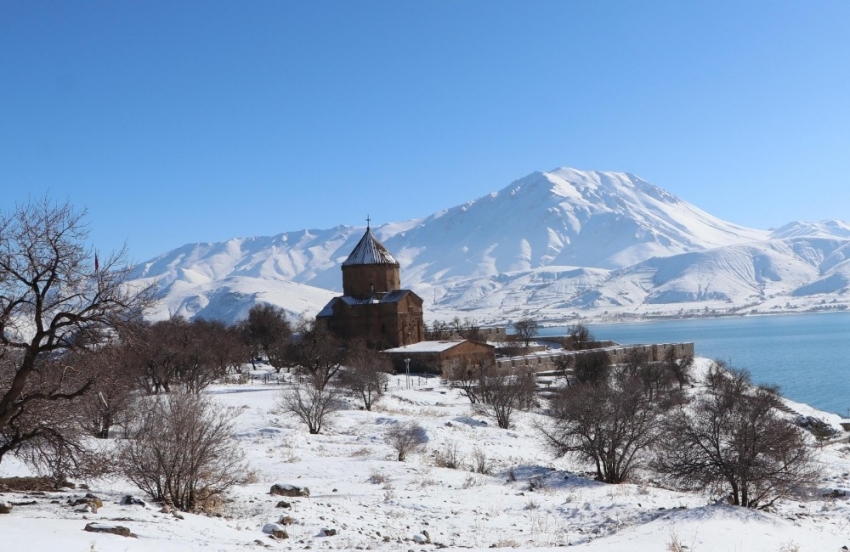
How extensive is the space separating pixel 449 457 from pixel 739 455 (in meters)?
8.64

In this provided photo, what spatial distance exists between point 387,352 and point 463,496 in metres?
39.1

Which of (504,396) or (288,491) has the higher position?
(504,396)

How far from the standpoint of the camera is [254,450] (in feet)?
74.6

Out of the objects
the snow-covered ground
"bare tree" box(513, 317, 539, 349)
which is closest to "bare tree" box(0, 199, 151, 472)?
the snow-covered ground

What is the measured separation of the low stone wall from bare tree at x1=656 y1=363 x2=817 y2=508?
37.0 m

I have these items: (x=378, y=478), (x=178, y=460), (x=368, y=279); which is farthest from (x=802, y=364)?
(x=178, y=460)

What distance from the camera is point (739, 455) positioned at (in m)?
16.5

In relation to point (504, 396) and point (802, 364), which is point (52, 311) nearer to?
point (504, 396)

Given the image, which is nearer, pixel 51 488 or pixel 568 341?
pixel 51 488

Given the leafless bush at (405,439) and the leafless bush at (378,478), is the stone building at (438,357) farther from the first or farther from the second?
the leafless bush at (378,478)

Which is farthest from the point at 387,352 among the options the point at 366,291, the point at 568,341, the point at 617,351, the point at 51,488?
the point at 51,488

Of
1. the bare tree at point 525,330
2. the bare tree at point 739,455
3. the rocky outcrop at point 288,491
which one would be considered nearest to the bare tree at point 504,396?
the bare tree at point 739,455

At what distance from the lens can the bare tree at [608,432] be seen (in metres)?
21.5

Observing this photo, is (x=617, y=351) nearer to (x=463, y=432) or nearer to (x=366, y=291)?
(x=366, y=291)
